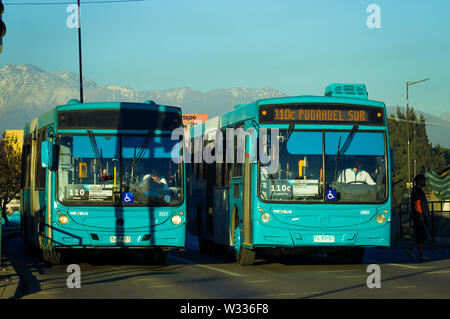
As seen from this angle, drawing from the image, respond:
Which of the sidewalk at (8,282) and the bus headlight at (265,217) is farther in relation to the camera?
the bus headlight at (265,217)

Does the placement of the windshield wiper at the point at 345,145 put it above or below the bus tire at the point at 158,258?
above

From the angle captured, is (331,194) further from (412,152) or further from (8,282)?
(412,152)

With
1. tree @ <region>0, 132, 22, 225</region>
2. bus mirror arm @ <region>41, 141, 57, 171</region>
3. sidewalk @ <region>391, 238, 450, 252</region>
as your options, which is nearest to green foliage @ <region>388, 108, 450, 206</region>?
tree @ <region>0, 132, 22, 225</region>

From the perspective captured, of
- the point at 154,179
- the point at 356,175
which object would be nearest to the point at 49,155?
the point at 154,179

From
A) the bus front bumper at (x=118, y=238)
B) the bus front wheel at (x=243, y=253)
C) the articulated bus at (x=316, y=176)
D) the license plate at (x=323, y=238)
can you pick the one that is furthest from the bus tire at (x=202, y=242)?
the license plate at (x=323, y=238)

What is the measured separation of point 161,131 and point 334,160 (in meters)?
3.56

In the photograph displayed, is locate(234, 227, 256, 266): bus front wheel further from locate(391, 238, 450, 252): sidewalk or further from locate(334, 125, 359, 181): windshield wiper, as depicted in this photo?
locate(391, 238, 450, 252): sidewalk

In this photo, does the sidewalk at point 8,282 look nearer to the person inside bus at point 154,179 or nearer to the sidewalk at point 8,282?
the sidewalk at point 8,282

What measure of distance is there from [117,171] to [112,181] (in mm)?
224

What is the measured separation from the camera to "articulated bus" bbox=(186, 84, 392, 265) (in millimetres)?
17781

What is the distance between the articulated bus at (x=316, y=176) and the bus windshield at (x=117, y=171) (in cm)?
156

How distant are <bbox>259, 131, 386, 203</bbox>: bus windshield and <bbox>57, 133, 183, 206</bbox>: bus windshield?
2.06 metres

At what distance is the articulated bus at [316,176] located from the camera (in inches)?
700
